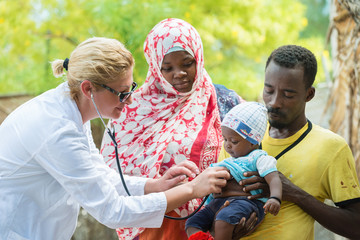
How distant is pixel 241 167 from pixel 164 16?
397 cm

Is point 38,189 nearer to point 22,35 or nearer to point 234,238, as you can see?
point 234,238

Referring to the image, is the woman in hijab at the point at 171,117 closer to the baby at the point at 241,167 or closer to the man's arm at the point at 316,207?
the baby at the point at 241,167

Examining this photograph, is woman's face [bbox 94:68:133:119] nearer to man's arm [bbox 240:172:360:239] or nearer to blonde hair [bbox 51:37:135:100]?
blonde hair [bbox 51:37:135:100]

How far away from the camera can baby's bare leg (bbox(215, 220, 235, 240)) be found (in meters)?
2.26

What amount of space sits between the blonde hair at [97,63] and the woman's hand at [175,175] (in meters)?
0.69

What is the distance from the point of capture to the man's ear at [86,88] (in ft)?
8.29

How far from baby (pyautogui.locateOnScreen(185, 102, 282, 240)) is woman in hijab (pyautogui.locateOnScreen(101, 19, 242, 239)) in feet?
1.66

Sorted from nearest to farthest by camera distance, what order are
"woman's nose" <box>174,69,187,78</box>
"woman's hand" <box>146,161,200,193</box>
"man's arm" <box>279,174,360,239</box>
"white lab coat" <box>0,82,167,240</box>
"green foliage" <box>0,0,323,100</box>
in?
1. "man's arm" <box>279,174,360,239</box>
2. "white lab coat" <box>0,82,167,240</box>
3. "woman's hand" <box>146,161,200,193</box>
4. "woman's nose" <box>174,69,187,78</box>
5. "green foliage" <box>0,0,323,100</box>

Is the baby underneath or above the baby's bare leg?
above

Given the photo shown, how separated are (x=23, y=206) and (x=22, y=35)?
6.63 metres

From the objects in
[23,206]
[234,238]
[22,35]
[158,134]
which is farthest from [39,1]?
[234,238]

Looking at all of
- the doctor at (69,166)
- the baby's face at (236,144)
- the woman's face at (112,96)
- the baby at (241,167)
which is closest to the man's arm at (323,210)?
the baby at (241,167)

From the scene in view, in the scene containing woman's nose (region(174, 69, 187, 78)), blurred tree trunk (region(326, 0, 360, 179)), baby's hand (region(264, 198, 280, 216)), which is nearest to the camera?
baby's hand (region(264, 198, 280, 216))

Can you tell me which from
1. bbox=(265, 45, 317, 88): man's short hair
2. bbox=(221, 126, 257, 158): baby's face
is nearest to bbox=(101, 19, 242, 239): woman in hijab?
bbox=(221, 126, 257, 158): baby's face
